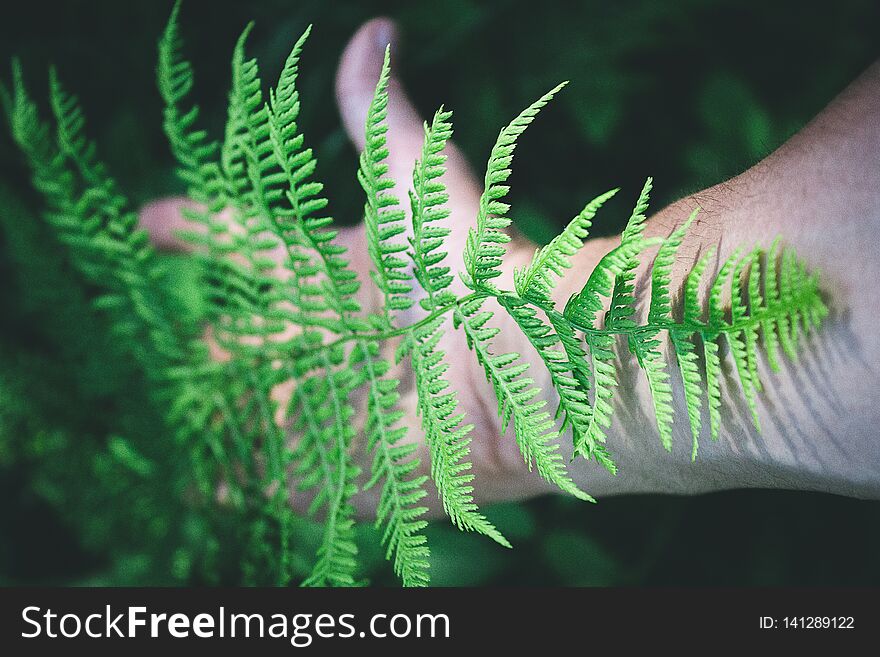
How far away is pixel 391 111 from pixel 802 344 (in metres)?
0.86

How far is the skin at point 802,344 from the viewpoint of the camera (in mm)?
599

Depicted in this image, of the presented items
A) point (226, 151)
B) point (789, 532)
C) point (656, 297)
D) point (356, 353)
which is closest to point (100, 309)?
point (226, 151)

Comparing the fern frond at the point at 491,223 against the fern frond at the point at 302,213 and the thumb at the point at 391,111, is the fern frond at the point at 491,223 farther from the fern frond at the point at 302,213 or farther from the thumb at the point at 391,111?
the thumb at the point at 391,111

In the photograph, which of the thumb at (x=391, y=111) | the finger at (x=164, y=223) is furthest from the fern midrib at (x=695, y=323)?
the finger at (x=164, y=223)

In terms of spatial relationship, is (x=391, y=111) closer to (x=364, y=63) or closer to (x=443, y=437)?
(x=364, y=63)

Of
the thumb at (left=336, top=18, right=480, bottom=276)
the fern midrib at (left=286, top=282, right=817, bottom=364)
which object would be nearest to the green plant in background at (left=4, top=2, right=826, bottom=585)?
the fern midrib at (left=286, top=282, right=817, bottom=364)

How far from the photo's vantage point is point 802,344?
0.62 m

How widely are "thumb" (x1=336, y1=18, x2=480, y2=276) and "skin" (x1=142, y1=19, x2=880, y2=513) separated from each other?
299 millimetres

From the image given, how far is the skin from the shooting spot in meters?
0.60

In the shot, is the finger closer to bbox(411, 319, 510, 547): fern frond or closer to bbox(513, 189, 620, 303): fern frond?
bbox(411, 319, 510, 547): fern frond

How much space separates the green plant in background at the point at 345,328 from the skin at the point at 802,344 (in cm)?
3

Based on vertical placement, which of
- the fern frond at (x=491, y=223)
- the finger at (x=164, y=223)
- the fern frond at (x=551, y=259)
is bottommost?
the fern frond at (x=551, y=259)

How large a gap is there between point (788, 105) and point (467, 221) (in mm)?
1234

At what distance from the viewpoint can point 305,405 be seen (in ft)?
3.15
